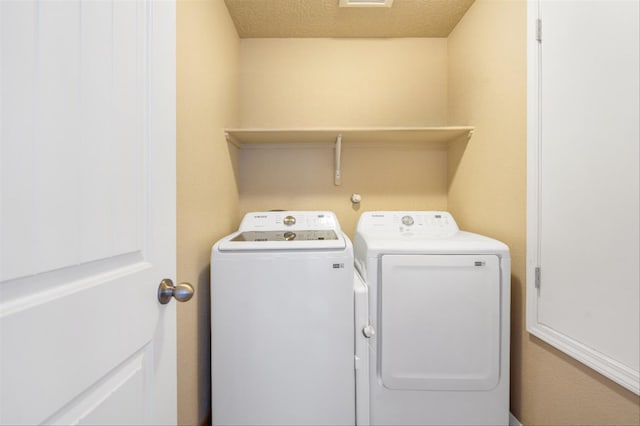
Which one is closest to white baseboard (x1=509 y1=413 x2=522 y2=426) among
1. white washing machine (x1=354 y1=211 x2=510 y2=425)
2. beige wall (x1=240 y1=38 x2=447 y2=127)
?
white washing machine (x1=354 y1=211 x2=510 y2=425)

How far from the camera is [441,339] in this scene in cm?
141

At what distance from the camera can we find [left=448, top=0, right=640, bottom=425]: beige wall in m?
1.12

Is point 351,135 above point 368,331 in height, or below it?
above

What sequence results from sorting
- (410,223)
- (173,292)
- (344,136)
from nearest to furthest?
A: 1. (173,292)
2. (410,223)
3. (344,136)

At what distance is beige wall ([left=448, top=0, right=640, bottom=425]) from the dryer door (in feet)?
0.62

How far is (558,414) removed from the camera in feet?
4.04

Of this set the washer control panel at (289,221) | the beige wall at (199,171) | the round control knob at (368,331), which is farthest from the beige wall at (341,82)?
the round control knob at (368,331)

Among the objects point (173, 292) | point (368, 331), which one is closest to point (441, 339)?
point (368, 331)

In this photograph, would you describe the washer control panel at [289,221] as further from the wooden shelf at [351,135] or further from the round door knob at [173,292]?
the round door knob at [173,292]

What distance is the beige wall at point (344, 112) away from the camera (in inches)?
86.4

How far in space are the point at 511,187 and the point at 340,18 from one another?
162 centimetres

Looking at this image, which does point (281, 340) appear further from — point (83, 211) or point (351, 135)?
point (351, 135)

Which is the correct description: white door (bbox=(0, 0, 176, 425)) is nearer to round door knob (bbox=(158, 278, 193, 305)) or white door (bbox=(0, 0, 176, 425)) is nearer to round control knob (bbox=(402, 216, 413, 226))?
round door knob (bbox=(158, 278, 193, 305))

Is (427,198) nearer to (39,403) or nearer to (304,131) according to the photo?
(304,131)
